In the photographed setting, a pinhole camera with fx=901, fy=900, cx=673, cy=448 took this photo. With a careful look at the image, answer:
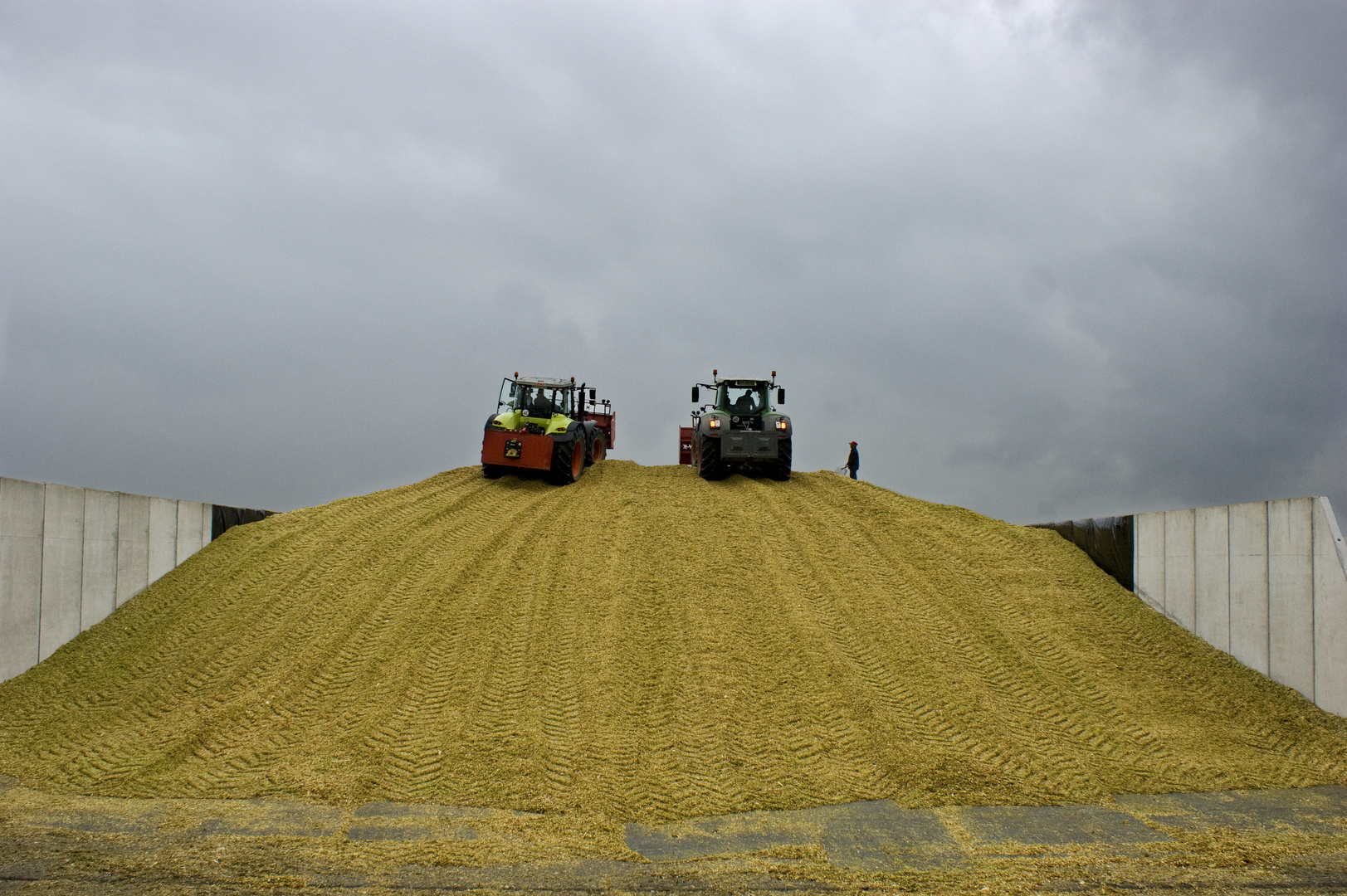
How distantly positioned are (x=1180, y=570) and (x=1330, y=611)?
2.24 meters

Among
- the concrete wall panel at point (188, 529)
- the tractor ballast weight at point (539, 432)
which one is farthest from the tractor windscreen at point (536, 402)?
the concrete wall panel at point (188, 529)

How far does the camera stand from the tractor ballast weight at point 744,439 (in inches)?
695

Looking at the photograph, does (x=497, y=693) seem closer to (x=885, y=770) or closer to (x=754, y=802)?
(x=754, y=802)

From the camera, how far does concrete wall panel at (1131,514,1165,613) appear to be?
11.7 metres

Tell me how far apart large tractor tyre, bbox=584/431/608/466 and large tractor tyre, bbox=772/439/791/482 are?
4.19 meters

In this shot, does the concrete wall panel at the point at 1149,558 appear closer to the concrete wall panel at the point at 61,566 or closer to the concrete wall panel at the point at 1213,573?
the concrete wall panel at the point at 1213,573

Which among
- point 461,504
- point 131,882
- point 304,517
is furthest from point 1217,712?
point 304,517

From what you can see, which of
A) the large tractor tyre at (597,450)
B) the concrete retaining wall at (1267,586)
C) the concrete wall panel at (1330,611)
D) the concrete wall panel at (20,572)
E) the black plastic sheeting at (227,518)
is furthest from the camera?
the large tractor tyre at (597,450)

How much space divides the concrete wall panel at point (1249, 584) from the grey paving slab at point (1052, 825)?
421 cm

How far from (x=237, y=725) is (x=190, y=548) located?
213 inches

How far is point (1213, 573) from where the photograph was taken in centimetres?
1075

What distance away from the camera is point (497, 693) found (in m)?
9.00

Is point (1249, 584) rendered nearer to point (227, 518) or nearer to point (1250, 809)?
point (1250, 809)

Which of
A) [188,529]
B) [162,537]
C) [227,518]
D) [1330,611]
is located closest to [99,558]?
[162,537]
